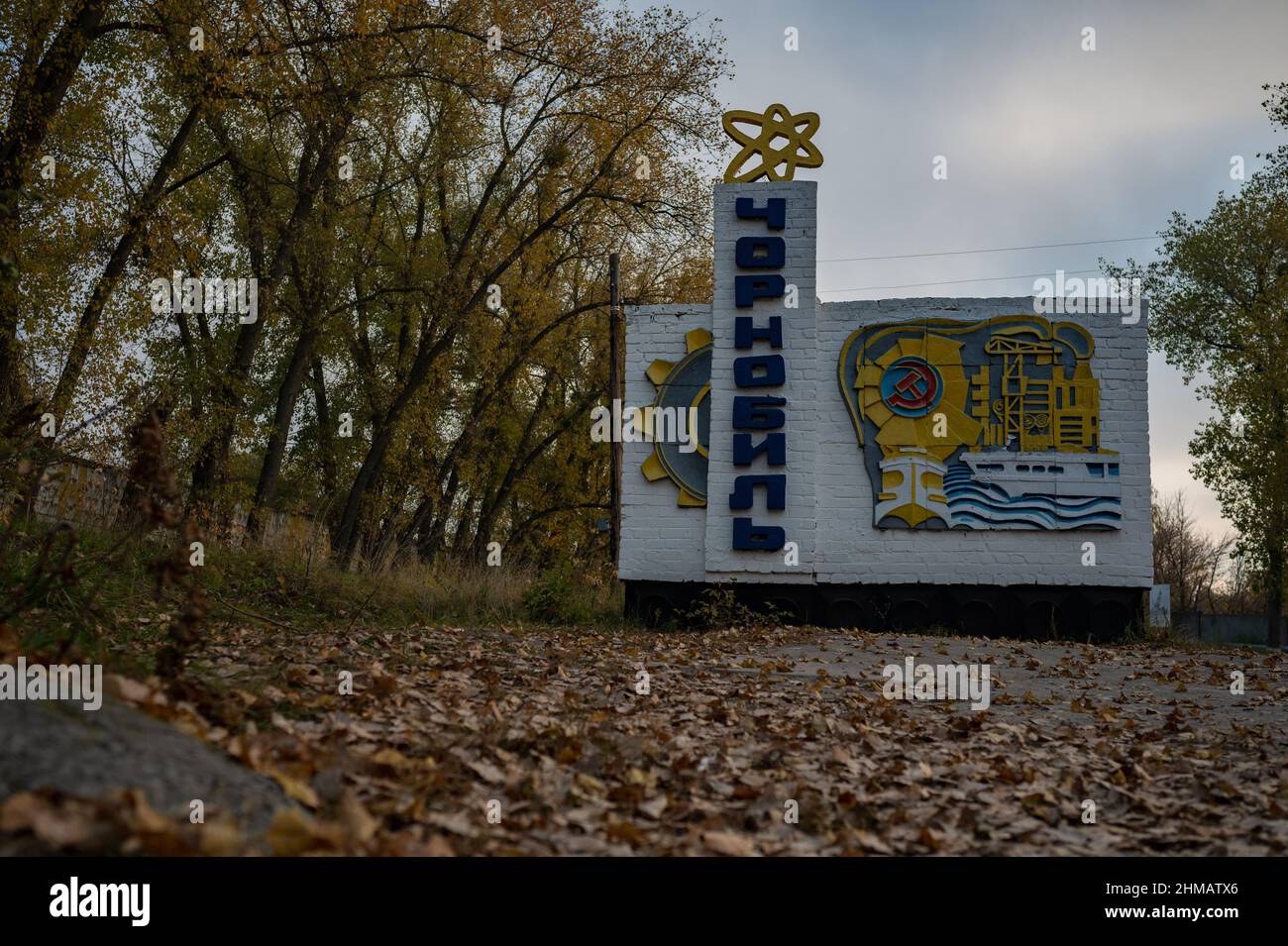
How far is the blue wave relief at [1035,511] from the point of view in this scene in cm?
1570

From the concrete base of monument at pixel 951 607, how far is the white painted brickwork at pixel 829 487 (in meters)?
0.21

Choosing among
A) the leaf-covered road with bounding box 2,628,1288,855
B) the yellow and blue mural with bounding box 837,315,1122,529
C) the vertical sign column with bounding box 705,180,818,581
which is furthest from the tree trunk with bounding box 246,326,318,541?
the leaf-covered road with bounding box 2,628,1288,855

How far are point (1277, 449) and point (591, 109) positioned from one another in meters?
16.6

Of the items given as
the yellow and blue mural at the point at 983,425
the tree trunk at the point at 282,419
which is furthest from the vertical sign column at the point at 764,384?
the tree trunk at the point at 282,419

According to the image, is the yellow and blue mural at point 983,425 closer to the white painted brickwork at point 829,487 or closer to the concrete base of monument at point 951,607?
the white painted brickwork at point 829,487

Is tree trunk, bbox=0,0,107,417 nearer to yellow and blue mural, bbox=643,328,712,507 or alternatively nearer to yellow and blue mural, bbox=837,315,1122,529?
yellow and blue mural, bbox=643,328,712,507

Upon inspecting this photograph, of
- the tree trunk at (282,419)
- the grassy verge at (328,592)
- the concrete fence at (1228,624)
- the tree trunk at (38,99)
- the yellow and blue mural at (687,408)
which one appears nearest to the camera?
the grassy verge at (328,592)

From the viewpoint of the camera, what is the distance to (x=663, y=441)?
16.5m

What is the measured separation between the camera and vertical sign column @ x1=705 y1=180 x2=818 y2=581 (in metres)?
15.8

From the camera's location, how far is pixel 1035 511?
15727mm

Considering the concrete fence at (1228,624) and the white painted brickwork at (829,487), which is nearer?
the white painted brickwork at (829,487)

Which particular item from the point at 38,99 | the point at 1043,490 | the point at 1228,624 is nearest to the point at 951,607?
the point at 1043,490
